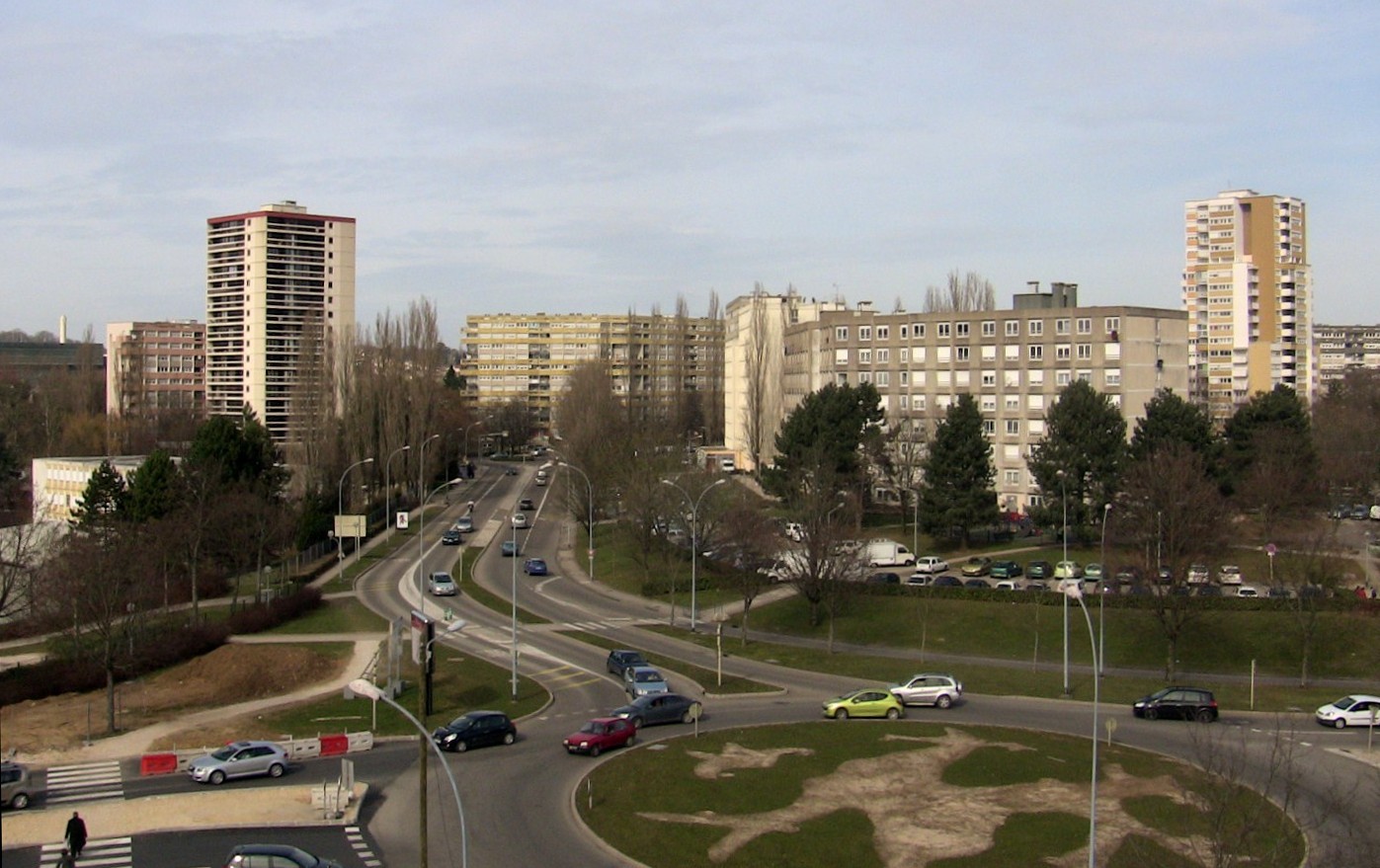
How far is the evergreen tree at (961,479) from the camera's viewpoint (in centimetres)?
7238

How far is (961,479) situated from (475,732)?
42977mm

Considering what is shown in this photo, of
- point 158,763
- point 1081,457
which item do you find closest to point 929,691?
point 158,763

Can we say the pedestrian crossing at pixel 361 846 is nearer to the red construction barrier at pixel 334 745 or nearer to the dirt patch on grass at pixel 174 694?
the red construction barrier at pixel 334 745

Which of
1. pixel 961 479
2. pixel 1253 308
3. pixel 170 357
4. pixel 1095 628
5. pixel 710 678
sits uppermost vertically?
pixel 1253 308

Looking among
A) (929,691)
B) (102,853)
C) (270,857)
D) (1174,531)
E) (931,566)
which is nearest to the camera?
(270,857)

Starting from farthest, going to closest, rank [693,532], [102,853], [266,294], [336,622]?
[266,294] < [693,532] < [336,622] < [102,853]

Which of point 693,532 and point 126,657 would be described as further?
point 693,532

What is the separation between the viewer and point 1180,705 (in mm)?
40719

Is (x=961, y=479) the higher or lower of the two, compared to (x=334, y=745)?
higher

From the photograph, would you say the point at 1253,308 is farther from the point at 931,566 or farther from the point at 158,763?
the point at 158,763

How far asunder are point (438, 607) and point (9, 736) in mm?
26096

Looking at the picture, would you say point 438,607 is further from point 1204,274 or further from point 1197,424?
point 1204,274

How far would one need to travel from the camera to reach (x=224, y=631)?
53125mm

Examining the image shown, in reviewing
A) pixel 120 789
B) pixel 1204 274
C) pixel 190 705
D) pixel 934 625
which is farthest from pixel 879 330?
pixel 1204 274
